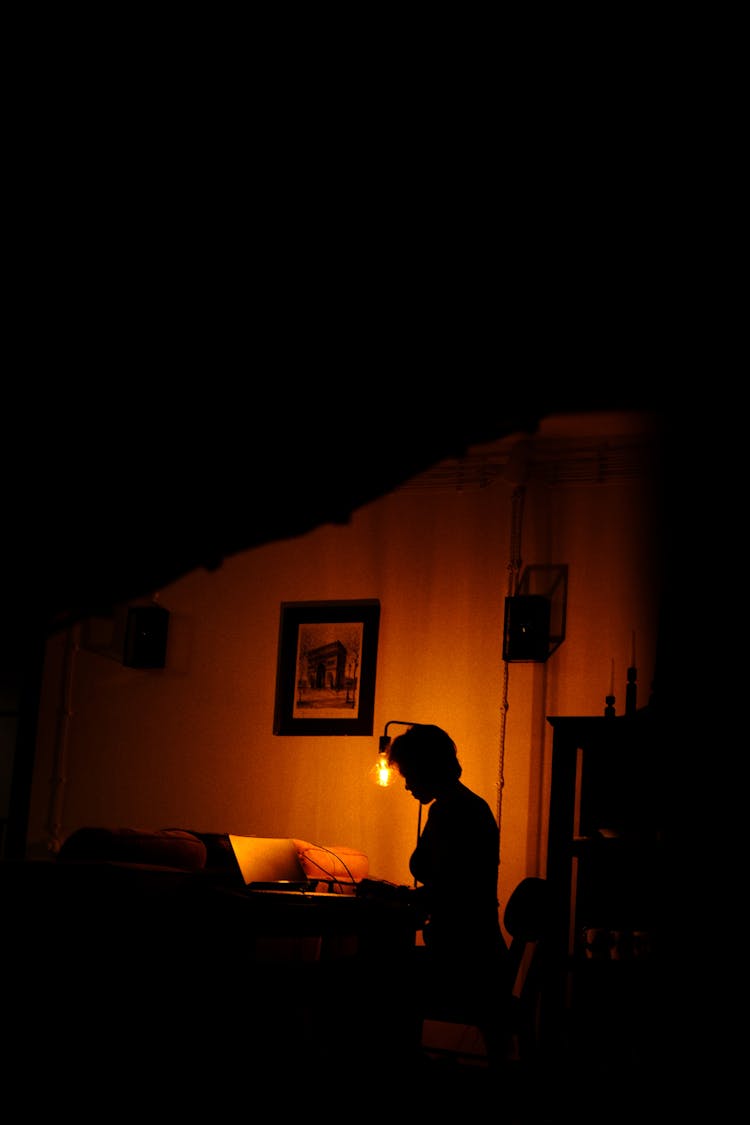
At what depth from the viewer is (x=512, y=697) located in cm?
659

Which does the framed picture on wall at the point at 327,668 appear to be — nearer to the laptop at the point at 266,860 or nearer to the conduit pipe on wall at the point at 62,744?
the laptop at the point at 266,860

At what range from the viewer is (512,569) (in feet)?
22.2

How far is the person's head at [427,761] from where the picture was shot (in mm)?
4340

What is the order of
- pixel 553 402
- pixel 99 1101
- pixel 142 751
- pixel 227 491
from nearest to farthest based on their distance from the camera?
1. pixel 99 1101
2. pixel 227 491
3. pixel 553 402
4. pixel 142 751

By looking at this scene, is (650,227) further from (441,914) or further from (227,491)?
(441,914)

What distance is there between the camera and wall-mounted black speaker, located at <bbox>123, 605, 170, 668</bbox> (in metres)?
7.54

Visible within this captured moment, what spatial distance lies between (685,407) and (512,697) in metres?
4.61

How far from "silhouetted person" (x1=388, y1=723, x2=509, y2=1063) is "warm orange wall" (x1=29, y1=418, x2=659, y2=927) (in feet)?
7.27

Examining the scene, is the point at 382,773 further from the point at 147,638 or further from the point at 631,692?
the point at 147,638

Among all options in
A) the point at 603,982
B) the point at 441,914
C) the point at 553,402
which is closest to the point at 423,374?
the point at 553,402

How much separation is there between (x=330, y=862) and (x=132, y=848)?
6.32ft

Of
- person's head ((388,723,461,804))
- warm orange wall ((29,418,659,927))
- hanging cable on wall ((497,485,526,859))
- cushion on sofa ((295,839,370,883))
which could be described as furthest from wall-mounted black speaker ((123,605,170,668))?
person's head ((388,723,461,804))

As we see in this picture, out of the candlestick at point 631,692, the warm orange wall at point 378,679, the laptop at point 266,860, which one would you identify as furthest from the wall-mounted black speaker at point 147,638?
the candlestick at point 631,692

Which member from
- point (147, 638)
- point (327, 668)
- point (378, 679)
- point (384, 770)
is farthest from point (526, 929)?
point (147, 638)
